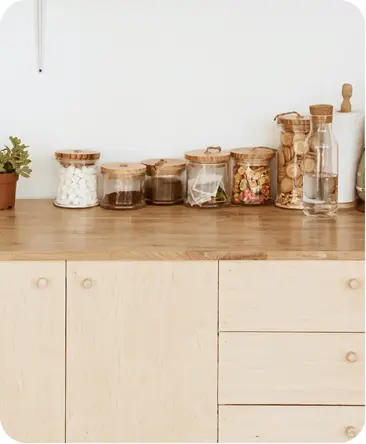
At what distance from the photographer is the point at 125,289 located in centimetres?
266

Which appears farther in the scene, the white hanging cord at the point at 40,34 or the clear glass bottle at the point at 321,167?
the white hanging cord at the point at 40,34

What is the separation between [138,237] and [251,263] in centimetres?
33

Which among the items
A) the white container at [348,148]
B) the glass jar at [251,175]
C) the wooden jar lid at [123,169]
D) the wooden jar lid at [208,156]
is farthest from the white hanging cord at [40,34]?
the white container at [348,148]

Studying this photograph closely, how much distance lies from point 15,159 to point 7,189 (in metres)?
0.10

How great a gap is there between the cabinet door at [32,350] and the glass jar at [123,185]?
0.53 metres

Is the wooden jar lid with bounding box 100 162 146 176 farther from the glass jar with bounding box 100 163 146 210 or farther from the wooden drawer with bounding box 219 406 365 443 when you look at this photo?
the wooden drawer with bounding box 219 406 365 443

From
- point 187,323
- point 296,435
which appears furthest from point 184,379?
point 296,435

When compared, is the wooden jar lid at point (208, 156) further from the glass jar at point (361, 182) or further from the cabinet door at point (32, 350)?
the cabinet door at point (32, 350)

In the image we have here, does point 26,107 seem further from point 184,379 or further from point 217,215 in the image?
point 184,379

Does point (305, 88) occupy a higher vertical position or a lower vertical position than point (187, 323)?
higher

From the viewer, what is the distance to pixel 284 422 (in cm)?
272

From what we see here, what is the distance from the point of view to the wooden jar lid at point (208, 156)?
3.11 m

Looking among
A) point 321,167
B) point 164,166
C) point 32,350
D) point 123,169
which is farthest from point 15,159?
point 321,167

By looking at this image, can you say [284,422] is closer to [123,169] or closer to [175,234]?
[175,234]
